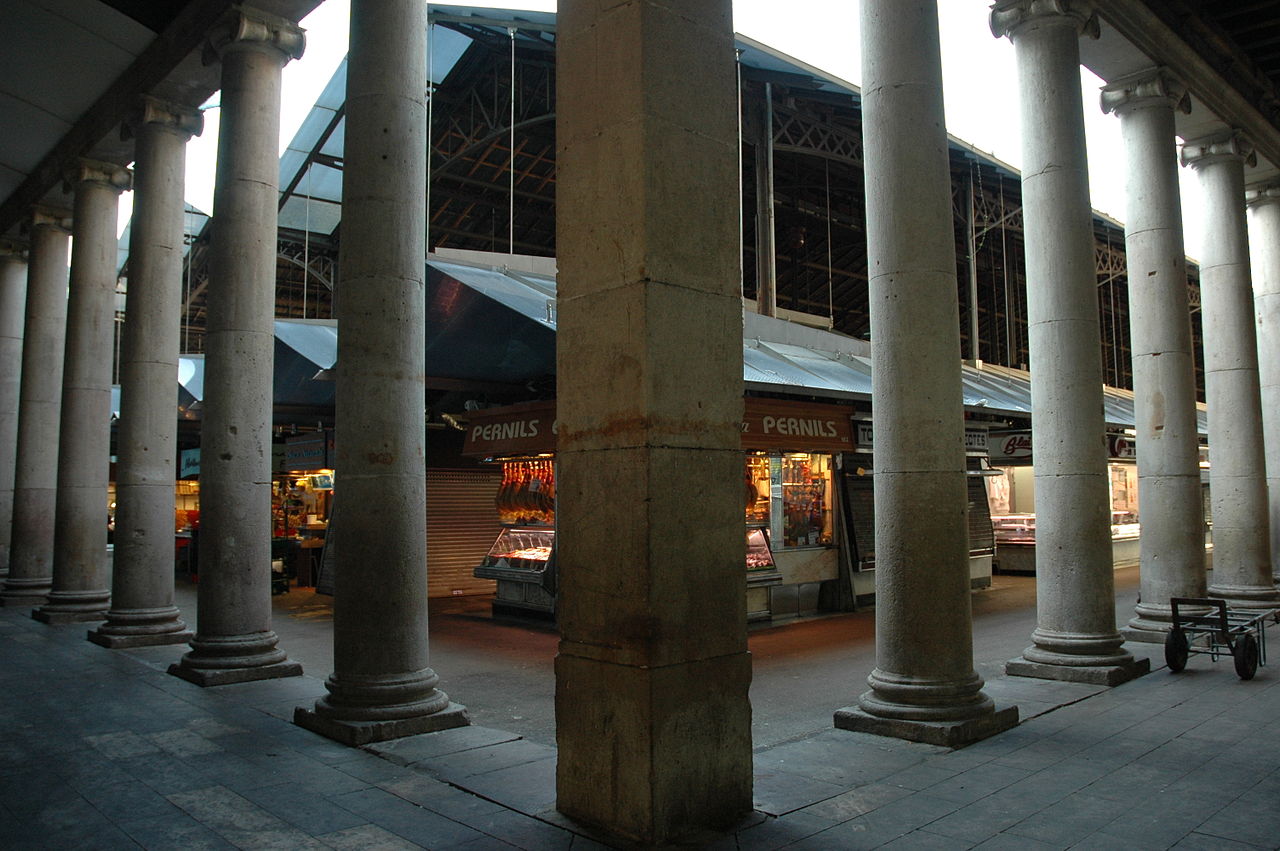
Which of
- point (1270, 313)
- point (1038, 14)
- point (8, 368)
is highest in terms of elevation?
point (1038, 14)

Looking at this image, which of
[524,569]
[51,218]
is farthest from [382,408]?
[51,218]

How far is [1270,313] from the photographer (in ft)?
49.1

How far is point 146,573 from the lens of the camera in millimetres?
10469

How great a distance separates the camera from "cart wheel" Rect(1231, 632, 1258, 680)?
7980 millimetres

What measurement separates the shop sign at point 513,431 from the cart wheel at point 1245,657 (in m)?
7.53

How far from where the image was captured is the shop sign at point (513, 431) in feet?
39.6

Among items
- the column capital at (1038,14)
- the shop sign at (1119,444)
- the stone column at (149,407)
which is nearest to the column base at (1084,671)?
the column capital at (1038,14)

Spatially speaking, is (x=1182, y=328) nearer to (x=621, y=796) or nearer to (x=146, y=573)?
(x=621, y=796)

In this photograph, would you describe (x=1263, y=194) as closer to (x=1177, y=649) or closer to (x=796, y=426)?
(x=796, y=426)

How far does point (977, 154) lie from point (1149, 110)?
422 inches

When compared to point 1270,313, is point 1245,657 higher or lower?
lower

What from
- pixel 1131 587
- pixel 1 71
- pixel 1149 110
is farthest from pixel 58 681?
pixel 1131 587

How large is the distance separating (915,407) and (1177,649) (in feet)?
13.5

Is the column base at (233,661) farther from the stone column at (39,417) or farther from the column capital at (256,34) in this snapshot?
the stone column at (39,417)
